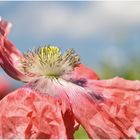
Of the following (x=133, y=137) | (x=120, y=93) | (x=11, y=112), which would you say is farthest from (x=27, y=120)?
(x=120, y=93)

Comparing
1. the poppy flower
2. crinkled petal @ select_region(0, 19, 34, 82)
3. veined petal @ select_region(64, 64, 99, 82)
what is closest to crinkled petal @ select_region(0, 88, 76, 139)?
the poppy flower

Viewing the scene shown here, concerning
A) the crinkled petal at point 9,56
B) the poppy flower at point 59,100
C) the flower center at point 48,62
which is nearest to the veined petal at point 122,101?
the poppy flower at point 59,100

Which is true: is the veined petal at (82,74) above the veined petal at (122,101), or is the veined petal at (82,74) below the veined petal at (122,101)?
above

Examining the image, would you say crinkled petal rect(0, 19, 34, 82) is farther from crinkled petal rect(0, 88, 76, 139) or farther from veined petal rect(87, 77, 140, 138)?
veined petal rect(87, 77, 140, 138)

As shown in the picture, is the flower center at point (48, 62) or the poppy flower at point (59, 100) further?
the flower center at point (48, 62)

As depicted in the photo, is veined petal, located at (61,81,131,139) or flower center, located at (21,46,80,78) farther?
flower center, located at (21,46,80,78)

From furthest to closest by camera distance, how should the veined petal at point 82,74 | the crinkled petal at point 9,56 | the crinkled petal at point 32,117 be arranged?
the veined petal at point 82,74
the crinkled petal at point 9,56
the crinkled petal at point 32,117

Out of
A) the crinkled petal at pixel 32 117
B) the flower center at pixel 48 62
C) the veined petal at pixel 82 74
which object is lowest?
the veined petal at pixel 82 74

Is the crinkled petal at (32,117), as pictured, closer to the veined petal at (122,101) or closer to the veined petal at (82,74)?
the veined petal at (122,101)

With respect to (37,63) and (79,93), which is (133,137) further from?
(37,63)
